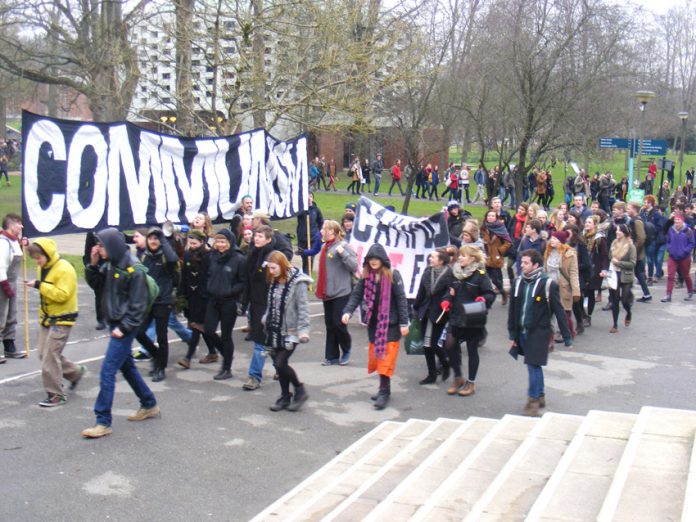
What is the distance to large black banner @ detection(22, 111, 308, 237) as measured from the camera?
8.84 metres

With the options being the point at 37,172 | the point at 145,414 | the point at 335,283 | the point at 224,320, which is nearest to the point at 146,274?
the point at 145,414

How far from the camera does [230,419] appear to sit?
759cm

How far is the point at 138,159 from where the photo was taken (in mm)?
10117

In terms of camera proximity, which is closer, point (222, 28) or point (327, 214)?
point (222, 28)

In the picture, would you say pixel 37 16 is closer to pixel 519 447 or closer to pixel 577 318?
pixel 577 318

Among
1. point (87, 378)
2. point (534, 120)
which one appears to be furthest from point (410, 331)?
point (534, 120)

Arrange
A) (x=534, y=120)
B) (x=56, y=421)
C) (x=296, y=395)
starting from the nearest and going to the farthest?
1. (x=56, y=421)
2. (x=296, y=395)
3. (x=534, y=120)

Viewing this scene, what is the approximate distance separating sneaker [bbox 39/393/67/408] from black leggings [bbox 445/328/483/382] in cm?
378

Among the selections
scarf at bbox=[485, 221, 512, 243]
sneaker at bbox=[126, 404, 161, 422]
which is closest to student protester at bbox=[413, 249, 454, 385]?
sneaker at bbox=[126, 404, 161, 422]

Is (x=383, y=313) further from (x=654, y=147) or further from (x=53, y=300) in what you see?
(x=654, y=147)

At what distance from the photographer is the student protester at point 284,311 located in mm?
7609

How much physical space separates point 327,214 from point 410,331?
728 inches

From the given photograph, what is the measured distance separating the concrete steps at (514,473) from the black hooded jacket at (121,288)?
1.96 meters

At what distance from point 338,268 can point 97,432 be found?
137 inches
